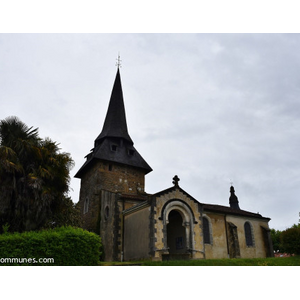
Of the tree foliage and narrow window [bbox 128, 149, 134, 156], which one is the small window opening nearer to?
narrow window [bbox 128, 149, 134, 156]

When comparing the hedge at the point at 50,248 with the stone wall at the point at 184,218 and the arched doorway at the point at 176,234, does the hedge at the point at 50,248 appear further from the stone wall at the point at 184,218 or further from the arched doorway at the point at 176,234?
the arched doorway at the point at 176,234

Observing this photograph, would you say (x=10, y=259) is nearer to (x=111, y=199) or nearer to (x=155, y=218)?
(x=155, y=218)

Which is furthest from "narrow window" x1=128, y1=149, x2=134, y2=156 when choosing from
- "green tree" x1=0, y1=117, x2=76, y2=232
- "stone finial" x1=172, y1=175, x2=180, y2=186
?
"green tree" x1=0, y1=117, x2=76, y2=232

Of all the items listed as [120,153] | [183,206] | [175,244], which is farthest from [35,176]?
[120,153]

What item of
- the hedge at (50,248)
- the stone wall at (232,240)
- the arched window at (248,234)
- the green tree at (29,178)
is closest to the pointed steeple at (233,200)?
the stone wall at (232,240)

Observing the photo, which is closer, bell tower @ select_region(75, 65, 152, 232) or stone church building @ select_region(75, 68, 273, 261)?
stone church building @ select_region(75, 68, 273, 261)

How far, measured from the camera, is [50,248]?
11.9m

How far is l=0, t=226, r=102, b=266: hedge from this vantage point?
1122 cm

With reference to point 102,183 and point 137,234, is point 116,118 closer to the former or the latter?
point 102,183

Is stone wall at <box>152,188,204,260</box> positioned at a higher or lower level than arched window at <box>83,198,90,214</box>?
lower

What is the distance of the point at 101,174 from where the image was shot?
28.2 metres

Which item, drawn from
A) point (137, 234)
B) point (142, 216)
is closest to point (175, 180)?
point (142, 216)

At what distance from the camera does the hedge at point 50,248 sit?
11.2 meters

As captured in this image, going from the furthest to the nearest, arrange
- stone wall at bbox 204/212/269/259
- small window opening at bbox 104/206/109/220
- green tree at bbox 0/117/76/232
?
stone wall at bbox 204/212/269/259 < small window opening at bbox 104/206/109/220 < green tree at bbox 0/117/76/232
